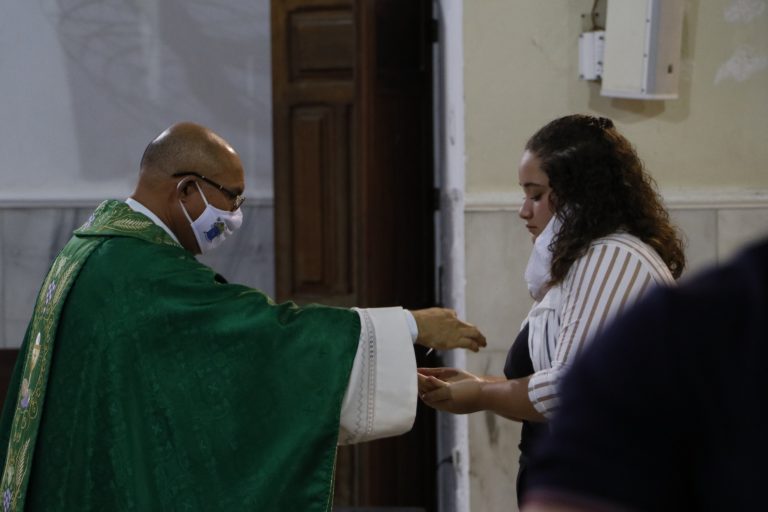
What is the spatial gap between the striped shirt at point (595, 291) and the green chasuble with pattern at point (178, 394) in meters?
0.47

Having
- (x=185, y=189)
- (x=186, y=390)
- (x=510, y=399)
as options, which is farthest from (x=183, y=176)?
(x=510, y=399)

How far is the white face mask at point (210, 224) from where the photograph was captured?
2.76 metres

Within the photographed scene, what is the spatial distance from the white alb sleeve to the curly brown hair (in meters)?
0.39

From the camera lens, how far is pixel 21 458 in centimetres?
263

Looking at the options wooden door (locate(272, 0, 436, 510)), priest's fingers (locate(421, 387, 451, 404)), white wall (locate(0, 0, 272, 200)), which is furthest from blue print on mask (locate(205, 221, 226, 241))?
white wall (locate(0, 0, 272, 200))

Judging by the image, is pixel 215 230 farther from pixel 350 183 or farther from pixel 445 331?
pixel 350 183

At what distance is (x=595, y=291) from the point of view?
7.75 feet

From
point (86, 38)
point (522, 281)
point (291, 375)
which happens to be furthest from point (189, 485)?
point (86, 38)

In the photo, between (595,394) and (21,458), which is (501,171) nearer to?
(21,458)

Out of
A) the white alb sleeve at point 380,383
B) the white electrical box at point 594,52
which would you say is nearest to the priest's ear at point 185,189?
the white alb sleeve at point 380,383

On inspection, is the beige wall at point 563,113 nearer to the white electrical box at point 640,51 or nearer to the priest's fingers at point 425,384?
the white electrical box at point 640,51

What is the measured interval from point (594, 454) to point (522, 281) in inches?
133

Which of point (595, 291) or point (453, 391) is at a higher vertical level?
point (595, 291)

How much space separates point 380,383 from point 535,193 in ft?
1.84
